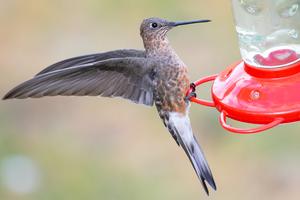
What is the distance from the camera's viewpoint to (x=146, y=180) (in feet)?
24.1

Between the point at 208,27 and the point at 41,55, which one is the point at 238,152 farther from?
the point at 41,55

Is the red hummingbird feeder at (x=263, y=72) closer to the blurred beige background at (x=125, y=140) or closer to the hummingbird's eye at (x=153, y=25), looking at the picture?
the hummingbird's eye at (x=153, y=25)

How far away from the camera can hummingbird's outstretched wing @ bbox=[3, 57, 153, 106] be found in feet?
14.4

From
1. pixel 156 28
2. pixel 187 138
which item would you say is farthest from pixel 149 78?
pixel 187 138

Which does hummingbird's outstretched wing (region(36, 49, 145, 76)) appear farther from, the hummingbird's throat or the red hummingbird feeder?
the red hummingbird feeder

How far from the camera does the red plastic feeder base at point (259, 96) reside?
12.2 ft

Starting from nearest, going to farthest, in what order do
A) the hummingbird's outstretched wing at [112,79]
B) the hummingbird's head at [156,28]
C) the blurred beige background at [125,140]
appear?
1. the hummingbird's outstretched wing at [112,79]
2. the hummingbird's head at [156,28]
3. the blurred beige background at [125,140]

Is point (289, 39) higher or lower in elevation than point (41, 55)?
higher

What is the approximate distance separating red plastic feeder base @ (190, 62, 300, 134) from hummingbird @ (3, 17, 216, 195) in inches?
15.0

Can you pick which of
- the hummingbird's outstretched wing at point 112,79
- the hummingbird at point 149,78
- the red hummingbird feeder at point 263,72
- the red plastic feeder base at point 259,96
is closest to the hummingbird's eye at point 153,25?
the hummingbird at point 149,78

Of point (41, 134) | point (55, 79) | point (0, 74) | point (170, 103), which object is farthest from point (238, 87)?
point (0, 74)

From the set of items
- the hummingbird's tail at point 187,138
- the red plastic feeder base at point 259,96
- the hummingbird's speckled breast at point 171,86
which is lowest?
the hummingbird's tail at point 187,138

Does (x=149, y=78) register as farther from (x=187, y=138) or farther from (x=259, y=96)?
(x=259, y=96)

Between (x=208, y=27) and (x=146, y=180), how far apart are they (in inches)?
90.3
